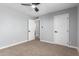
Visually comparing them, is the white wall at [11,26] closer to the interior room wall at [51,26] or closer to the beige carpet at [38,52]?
the beige carpet at [38,52]

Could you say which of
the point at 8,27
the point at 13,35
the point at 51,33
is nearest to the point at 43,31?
the point at 51,33

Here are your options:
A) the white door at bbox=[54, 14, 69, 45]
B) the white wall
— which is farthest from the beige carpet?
the white door at bbox=[54, 14, 69, 45]

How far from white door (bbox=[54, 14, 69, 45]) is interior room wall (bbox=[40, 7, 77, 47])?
19 cm

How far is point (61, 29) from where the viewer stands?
3795 mm

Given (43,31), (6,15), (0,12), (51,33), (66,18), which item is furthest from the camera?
(43,31)

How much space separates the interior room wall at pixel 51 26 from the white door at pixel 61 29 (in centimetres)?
19

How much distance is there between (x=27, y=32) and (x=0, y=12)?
2.34m

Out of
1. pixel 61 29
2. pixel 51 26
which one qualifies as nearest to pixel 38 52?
pixel 61 29

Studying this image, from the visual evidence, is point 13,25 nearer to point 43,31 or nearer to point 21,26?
point 21,26

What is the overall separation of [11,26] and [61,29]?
113 inches

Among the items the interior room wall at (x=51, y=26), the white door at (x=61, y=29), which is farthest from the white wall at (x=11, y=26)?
the white door at (x=61, y=29)

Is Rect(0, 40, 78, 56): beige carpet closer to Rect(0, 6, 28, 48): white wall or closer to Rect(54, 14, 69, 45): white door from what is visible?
Rect(0, 6, 28, 48): white wall

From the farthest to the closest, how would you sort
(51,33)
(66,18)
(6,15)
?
(51,33) < (66,18) < (6,15)

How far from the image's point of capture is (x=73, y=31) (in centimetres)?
321
